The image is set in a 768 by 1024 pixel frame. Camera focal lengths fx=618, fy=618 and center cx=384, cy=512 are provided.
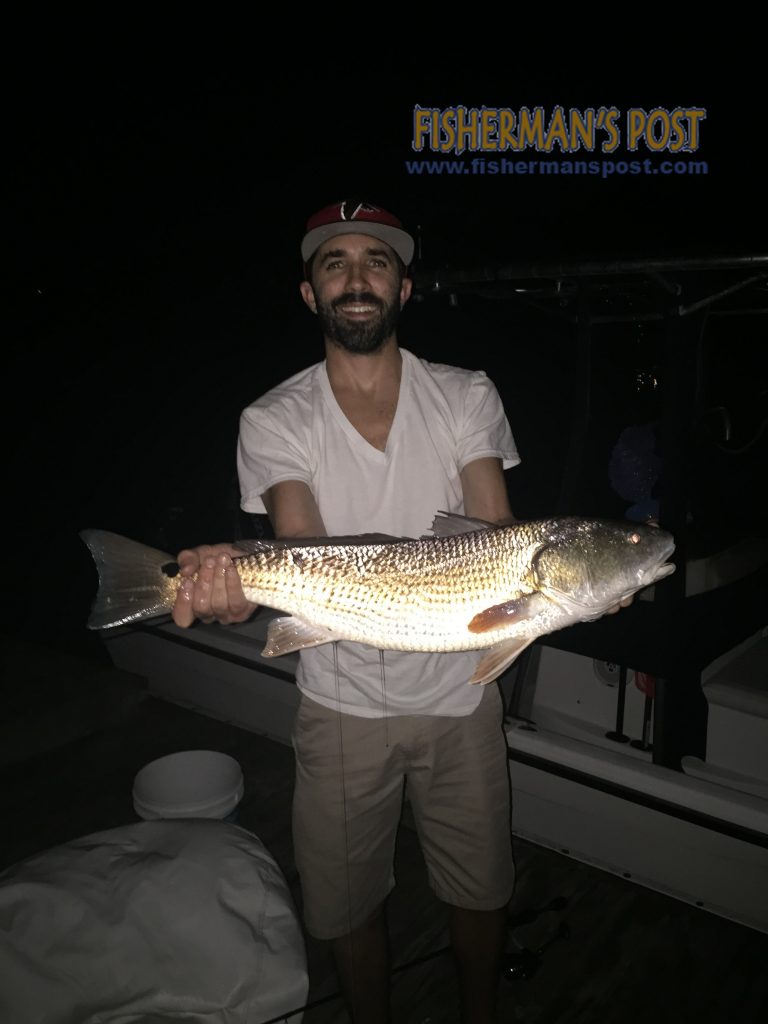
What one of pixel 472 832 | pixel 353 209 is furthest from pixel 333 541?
pixel 353 209

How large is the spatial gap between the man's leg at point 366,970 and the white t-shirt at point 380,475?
2.88ft

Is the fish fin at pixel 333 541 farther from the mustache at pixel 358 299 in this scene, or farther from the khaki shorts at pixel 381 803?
the mustache at pixel 358 299

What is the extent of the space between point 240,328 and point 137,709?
93.5ft

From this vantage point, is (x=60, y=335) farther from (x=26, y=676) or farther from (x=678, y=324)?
(x=678, y=324)

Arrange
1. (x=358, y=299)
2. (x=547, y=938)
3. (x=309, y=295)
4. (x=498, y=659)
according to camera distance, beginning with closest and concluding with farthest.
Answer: (x=498, y=659)
(x=358, y=299)
(x=309, y=295)
(x=547, y=938)

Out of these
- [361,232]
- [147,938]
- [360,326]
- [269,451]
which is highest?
[361,232]

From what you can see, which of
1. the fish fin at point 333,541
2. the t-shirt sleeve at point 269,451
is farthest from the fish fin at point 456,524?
the t-shirt sleeve at point 269,451

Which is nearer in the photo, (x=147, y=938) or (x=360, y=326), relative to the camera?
(x=147, y=938)

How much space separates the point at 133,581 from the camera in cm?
220

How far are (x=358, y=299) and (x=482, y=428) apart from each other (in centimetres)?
67

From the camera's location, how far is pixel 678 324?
2922 millimetres

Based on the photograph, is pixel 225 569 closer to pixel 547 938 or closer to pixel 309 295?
pixel 309 295

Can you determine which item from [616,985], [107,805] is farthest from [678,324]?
[107,805]

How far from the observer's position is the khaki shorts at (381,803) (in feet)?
7.35
